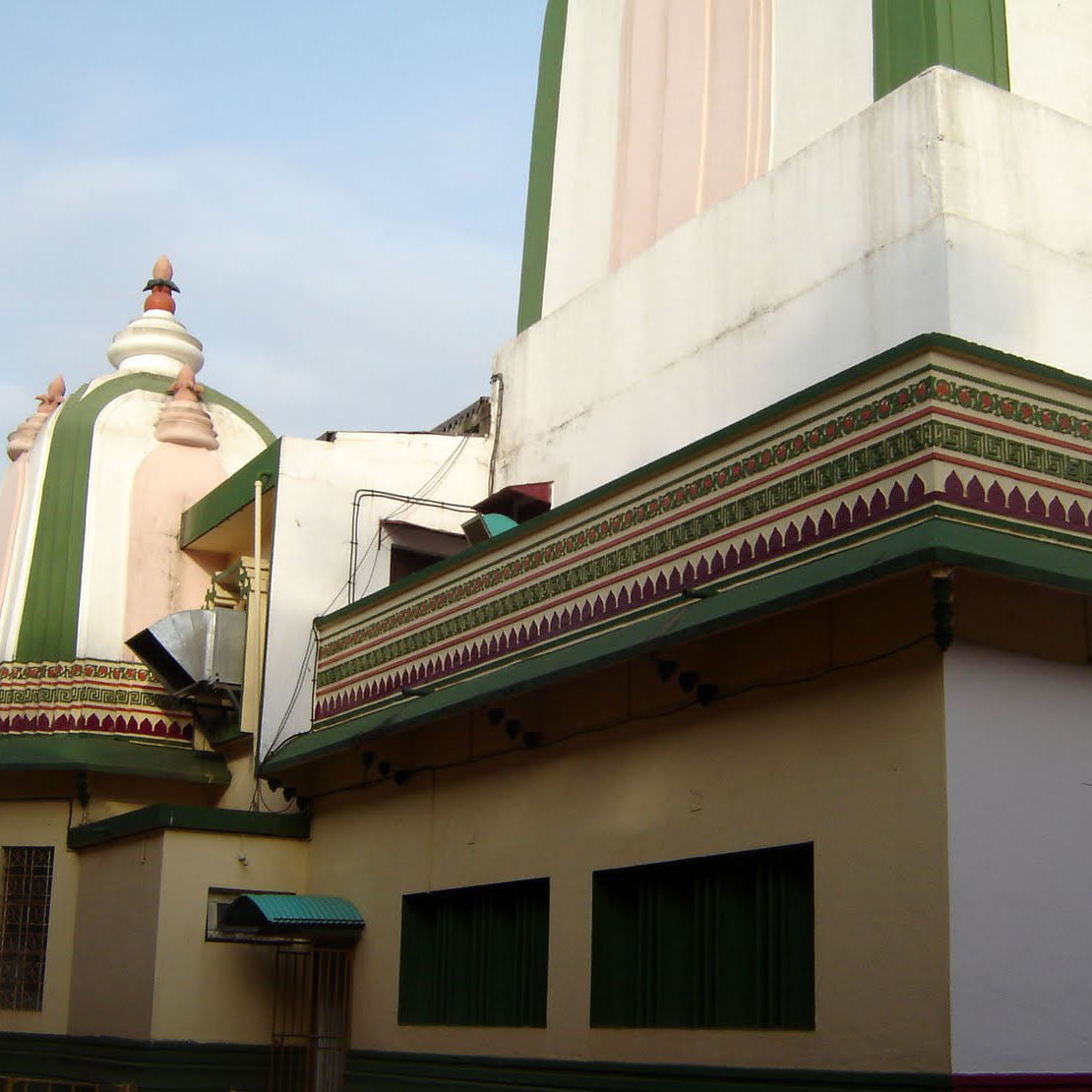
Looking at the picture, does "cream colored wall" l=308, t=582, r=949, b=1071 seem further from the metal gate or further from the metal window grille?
the metal window grille

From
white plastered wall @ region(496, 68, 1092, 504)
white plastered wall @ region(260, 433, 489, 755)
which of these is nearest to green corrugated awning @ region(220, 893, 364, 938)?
white plastered wall @ region(260, 433, 489, 755)

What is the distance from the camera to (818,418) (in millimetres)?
10109

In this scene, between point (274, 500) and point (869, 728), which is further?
point (274, 500)

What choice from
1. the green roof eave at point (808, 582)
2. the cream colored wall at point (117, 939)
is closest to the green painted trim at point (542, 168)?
the green roof eave at point (808, 582)

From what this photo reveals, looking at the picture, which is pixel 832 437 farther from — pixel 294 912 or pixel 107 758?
pixel 107 758

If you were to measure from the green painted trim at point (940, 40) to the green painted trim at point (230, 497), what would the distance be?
22.8 ft

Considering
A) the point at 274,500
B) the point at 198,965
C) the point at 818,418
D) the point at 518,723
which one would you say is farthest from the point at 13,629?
the point at 818,418

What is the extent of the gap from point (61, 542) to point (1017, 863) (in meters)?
12.4

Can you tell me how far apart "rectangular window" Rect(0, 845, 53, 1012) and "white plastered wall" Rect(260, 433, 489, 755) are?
124 inches

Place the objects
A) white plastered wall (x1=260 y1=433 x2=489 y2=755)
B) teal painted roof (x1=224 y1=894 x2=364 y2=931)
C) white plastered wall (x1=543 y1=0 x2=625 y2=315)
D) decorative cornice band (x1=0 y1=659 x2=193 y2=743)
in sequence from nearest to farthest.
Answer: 1. teal painted roof (x1=224 y1=894 x2=364 y2=931)
2. white plastered wall (x1=260 y1=433 x2=489 y2=755)
3. white plastered wall (x1=543 y1=0 x2=625 y2=315)
4. decorative cornice band (x1=0 y1=659 x2=193 y2=743)

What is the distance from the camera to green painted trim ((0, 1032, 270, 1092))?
1484 centimetres

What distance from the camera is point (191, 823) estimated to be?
15.5m

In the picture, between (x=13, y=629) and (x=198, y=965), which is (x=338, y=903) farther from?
(x=13, y=629)

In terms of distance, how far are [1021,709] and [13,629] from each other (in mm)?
12412
